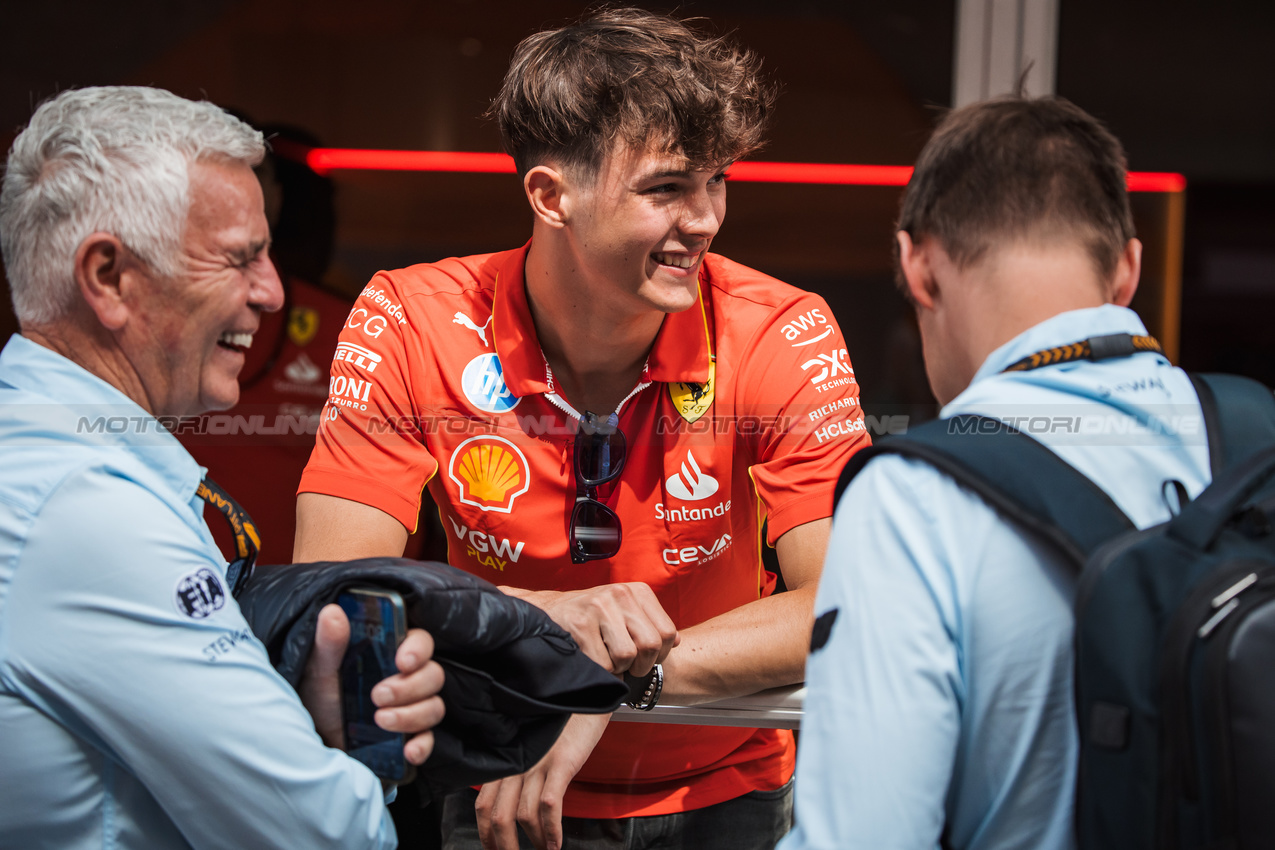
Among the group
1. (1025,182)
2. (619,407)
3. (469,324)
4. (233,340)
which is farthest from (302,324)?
(1025,182)

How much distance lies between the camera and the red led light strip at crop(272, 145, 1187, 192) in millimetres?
3307

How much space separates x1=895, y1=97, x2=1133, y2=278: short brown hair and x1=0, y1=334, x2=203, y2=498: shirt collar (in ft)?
2.95

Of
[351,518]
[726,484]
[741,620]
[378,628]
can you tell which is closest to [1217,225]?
[726,484]

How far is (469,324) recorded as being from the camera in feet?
6.13

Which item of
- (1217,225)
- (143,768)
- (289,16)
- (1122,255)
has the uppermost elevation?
(289,16)

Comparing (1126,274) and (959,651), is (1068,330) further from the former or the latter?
(959,651)

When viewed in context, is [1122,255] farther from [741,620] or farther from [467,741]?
[467,741]

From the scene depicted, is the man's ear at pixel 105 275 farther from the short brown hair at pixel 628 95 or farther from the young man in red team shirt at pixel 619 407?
the short brown hair at pixel 628 95

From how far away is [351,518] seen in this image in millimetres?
1638

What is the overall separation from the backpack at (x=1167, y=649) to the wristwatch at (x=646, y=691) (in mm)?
716

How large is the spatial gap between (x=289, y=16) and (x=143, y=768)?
315 cm

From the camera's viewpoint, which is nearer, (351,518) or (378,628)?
(378,628)

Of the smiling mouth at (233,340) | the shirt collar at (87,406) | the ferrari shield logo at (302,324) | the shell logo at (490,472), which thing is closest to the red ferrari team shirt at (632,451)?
the shell logo at (490,472)

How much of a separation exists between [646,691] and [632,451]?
481 mm
